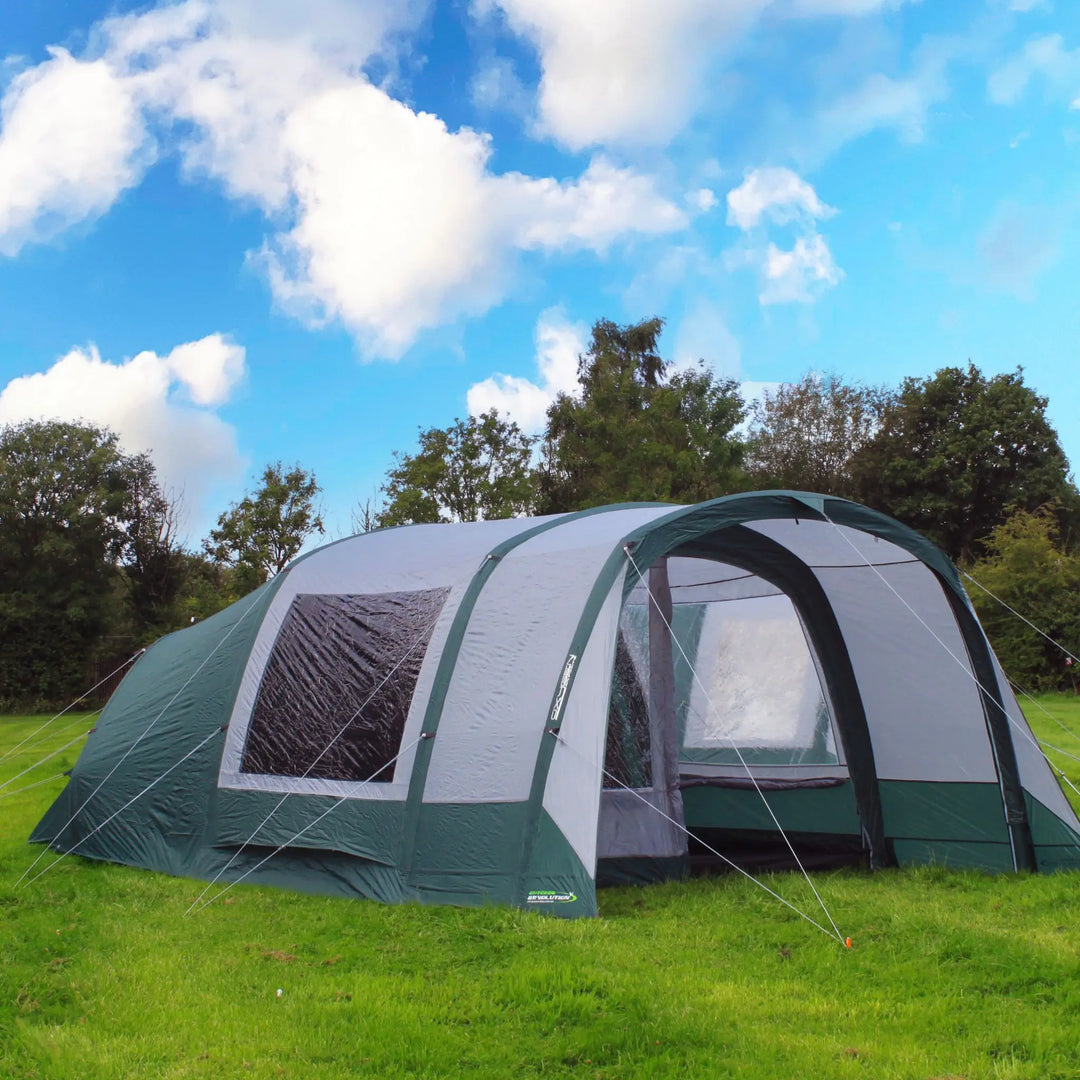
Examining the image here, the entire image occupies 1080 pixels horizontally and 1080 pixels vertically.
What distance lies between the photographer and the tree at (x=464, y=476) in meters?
23.6

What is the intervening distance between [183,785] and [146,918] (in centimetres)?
146

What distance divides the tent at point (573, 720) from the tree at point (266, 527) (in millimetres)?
15581

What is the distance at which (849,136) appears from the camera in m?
12.0

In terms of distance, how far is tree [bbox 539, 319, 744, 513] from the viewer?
26.6 metres

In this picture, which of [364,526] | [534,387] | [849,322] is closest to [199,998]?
[849,322]

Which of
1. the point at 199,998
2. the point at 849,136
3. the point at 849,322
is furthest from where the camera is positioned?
the point at 849,322

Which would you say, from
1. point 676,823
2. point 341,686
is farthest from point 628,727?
point 341,686

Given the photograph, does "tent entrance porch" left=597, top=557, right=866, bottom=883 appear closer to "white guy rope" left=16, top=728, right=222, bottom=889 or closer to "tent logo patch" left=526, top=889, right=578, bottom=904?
"tent logo patch" left=526, top=889, right=578, bottom=904

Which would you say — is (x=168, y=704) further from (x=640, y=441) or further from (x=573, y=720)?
(x=640, y=441)

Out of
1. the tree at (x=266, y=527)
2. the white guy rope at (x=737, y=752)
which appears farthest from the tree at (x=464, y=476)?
the white guy rope at (x=737, y=752)

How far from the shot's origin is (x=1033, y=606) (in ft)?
64.5

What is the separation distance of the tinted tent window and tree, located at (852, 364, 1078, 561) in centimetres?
2367

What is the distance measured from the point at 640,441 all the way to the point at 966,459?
9.00 m

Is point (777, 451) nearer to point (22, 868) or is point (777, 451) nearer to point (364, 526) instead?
point (364, 526)
